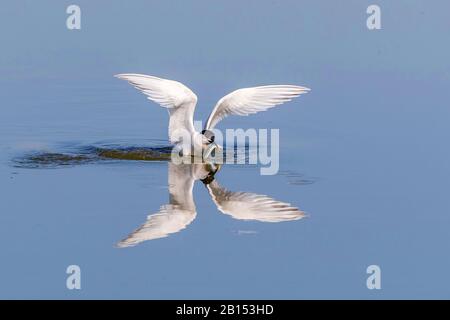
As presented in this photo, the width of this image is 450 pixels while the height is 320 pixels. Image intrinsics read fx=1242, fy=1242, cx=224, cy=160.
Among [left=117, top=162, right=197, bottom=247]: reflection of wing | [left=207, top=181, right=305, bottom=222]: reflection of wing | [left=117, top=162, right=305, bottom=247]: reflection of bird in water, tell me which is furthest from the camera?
[left=207, top=181, right=305, bottom=222]: reflection of wing

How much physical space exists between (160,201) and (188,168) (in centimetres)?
164

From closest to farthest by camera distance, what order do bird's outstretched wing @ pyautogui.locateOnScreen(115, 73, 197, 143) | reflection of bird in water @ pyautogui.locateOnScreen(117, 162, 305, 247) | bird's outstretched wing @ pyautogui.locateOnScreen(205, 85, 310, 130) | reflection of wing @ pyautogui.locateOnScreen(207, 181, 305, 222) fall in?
1. reflection of bird in water @ pyautogui.locateOnScreen(117, 162, 305, 247)
2. reflection of wing @ pyautogui.locateOnScreen(207, 181, 305, 222)
3. bird's outstretched wing @ pyautogui.locateOnScreen(115, 73, 197, 143)
4. bird's outstretched wing @ pyautogui.locateOnScreen(205, 85, 310, 130)

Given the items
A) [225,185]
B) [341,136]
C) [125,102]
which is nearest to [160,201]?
[225,185]

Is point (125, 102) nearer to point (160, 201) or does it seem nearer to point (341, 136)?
point (341, 136)

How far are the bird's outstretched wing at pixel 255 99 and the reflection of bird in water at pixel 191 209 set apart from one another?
3.37ft

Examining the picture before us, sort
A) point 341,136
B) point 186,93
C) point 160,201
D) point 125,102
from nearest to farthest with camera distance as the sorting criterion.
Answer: point 160,201
point 186,93
point 341,136
point 125,102

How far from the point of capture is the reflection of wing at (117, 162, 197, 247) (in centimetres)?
1198

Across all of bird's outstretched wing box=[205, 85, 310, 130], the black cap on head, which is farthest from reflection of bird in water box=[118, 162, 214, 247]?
bird's outstretched wing box=[205, 85, 310, 130]

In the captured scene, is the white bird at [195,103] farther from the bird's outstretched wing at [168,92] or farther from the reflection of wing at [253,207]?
the reflection of wing at [253,207]

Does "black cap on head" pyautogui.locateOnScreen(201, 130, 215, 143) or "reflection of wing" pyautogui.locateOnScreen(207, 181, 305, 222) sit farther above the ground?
"black cap on head" pyautogui.locateOnScreen(201, 130, 215, 143)

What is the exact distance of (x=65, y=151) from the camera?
15062 millimetres

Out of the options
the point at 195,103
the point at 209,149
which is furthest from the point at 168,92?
the point at 209,149

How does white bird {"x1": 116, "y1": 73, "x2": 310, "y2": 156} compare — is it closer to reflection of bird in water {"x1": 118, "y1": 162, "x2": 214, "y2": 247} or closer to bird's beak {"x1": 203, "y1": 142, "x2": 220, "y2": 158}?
bird's beak {"x1": 203, "y1": 142, "x2": 220, "y2": 158}

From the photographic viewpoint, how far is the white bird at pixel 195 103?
14562 mm
